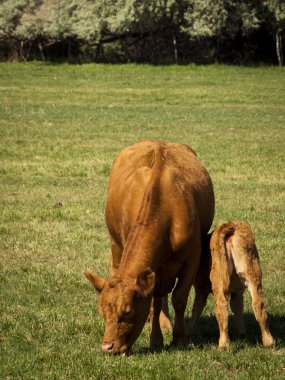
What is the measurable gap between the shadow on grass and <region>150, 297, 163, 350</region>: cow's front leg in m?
0.07

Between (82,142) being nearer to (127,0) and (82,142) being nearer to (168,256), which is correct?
(168,256)

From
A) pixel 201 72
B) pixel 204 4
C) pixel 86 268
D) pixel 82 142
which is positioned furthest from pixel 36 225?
pixel 204 4

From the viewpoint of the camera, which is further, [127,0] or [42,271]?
[127,0]

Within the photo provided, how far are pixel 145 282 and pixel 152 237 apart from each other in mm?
480

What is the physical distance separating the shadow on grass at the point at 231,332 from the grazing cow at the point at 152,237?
346mm

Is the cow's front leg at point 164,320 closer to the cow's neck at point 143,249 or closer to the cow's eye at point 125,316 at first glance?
the cow's neck at point 143,249

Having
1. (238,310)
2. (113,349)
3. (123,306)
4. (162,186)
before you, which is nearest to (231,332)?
(238,310)

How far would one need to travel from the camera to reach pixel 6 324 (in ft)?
27.5

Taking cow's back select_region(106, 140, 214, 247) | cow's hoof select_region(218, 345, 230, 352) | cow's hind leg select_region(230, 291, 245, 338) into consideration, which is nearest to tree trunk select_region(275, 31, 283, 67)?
cow's back select_region(106, 140, 214, 247)

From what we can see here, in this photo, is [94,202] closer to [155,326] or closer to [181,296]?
[181,296]

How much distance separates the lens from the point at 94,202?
1464 cm

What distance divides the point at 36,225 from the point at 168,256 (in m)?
5.87

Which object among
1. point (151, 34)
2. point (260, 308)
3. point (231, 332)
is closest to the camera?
point (260, 308)

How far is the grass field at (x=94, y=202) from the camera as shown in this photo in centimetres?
728
